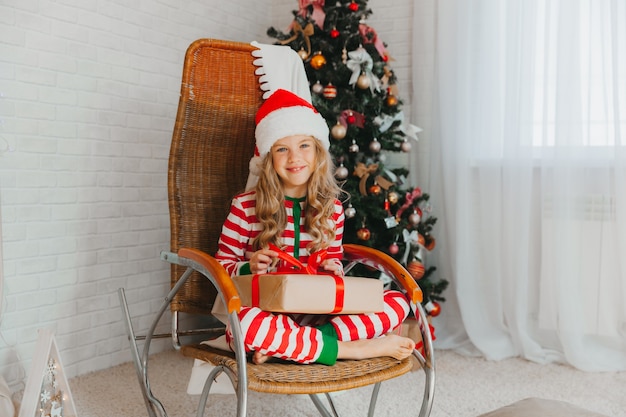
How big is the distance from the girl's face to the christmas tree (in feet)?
2.05

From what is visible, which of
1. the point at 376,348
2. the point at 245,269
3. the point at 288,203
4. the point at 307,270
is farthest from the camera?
the point at 288,203

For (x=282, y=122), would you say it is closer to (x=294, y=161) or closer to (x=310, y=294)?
(x=294, y=161)

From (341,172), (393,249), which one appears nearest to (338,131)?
(341,172)

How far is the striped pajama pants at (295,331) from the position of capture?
1.61 m

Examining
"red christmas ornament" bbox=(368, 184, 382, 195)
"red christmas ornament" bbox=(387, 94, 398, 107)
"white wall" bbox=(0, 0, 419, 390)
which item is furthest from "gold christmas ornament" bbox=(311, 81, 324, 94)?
"white wall" bbox=(0, 0, 419, 390)

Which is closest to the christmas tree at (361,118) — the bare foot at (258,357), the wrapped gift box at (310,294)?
the wrapped gift box at (310,294)

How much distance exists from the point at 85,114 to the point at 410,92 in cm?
151

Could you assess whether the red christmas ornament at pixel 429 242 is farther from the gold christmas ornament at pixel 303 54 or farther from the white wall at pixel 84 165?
the white wall at pixel 84 165

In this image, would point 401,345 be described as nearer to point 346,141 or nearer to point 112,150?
point 346,141

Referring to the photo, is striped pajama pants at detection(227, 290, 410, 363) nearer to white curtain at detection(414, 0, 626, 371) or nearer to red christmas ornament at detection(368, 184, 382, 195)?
red christmas ornament at detection(368, 184, 382, 195)

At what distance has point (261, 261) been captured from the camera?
1.84 m

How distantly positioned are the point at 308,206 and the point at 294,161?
0.15 meters

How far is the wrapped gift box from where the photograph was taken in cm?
162

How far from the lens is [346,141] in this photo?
9.32ft
